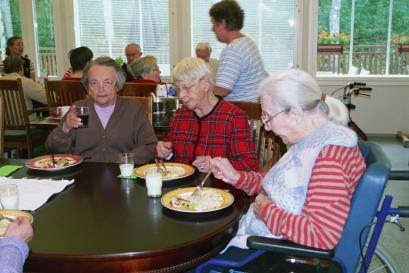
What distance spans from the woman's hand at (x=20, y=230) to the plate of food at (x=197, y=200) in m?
0.43

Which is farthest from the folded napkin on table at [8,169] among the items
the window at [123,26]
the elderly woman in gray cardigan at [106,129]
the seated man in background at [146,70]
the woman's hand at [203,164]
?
the window at [123,26]

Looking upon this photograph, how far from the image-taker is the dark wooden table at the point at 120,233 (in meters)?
1.13

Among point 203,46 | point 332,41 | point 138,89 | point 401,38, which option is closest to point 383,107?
point 401,38

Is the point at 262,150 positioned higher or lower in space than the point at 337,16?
lower

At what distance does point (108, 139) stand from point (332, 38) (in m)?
4.19

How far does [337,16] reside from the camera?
5.55 meters

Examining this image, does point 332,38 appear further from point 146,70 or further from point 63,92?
point 63,92

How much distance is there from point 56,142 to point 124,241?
1199mm

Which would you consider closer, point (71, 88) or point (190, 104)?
point (190, 104)

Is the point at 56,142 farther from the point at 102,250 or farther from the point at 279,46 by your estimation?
the point at 279,46

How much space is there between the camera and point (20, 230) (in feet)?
3.74

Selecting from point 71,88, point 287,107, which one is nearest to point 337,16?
point 71,88

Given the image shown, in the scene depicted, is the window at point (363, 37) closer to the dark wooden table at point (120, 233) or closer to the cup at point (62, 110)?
the cup at point (62, 110)

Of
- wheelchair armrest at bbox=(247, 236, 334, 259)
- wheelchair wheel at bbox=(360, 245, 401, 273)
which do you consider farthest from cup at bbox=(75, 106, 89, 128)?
wheelchair wheel at bbox=(360, 245, 401, 273)
